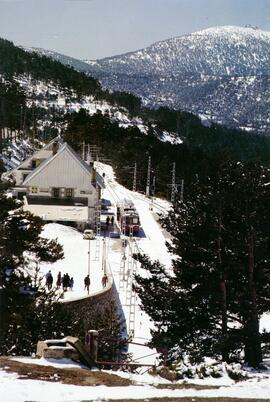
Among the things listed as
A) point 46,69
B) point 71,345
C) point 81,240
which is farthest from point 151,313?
point 46,69

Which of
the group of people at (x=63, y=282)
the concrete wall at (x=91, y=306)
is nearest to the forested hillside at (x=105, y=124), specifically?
the concrete wall at (x=91, y=306)

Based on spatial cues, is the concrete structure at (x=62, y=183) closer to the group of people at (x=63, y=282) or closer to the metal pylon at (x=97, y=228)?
the metal pylon at (x=97, y=228)

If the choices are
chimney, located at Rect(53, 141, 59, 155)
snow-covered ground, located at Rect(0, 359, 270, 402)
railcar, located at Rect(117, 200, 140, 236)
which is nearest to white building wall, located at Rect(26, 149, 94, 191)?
chimney, located at Rect(53, 141, 59, 155)

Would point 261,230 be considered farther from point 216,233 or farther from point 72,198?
point 72,198

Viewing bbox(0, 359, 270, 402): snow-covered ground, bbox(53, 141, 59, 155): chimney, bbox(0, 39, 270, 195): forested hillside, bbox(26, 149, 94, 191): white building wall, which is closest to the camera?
bbox(0, 359, 270, 402): snow-covered ground

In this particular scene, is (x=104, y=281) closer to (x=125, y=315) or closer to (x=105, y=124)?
(x=125, y=315)

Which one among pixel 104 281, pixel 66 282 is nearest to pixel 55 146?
pixel 104 281

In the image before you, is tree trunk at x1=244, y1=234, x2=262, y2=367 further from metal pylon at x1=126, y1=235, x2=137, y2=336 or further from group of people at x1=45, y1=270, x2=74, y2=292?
group of people at x1=45, y1=270, x2=74, y2=292

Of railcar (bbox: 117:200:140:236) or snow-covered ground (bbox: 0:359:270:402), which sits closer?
snow-covered ground (bbox: 0:359:270:402)
